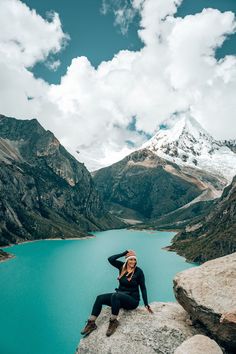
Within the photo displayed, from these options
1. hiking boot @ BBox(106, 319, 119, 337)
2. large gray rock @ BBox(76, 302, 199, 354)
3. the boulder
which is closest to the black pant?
large gray rock @ BBox(76, 302, 199, 354)

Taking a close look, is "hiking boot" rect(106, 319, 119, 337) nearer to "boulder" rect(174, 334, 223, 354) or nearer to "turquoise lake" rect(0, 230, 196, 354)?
"boulder" rect(174, 334, 223, 354)

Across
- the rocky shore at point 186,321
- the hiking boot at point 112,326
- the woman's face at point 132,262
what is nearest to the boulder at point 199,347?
the rocky shore at point 186,321

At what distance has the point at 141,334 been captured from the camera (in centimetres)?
2031

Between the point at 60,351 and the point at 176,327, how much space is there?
71.6m

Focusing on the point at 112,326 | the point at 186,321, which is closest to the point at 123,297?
the point at 112,326

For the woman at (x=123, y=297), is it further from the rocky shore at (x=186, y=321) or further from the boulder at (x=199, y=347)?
the boulder at (x=199, y=347)

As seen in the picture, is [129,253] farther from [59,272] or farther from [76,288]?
[59,272]

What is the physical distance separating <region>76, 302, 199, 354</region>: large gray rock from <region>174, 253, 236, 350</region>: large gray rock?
112 centimetres

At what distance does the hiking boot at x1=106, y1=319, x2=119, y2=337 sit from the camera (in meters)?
20.7

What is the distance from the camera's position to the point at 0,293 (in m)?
137

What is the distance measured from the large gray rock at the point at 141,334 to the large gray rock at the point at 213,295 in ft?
3.67

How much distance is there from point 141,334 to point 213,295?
4.15m

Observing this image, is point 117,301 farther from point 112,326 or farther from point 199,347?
point 199,347

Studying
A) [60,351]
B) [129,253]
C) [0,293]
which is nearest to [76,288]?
[0,293]
